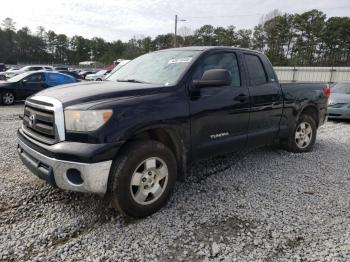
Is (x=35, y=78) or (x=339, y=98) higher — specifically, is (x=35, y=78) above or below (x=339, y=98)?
above

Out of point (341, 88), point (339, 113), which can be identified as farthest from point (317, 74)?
point (339, 113)

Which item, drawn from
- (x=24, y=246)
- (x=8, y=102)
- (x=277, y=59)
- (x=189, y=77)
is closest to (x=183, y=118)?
(x=189, y=77)

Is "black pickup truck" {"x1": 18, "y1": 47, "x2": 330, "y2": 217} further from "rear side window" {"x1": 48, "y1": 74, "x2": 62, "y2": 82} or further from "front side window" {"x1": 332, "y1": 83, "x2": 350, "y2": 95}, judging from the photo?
"rear side window" {"x1": 48, "y1": 74, "x2": 62, "y2": 82}

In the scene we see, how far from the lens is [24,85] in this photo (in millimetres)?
12133

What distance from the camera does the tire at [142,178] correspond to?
2.82m

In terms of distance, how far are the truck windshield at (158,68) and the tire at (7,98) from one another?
30.8 ft

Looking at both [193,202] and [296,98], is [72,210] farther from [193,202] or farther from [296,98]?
[296,98]

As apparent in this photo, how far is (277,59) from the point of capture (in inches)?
2089

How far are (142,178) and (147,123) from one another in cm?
56

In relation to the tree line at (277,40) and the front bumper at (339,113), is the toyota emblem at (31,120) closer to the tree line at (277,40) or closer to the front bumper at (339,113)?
the front bumper at (339,113)

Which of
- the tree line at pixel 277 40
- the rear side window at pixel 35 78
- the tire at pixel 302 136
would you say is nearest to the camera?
the tire at pixel 302 136

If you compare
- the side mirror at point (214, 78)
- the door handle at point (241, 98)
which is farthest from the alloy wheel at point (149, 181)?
the door handle at point (241, 98)

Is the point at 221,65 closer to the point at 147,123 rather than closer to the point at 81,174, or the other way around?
the point at 147,123

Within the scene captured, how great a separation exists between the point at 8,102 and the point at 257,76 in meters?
10.8
